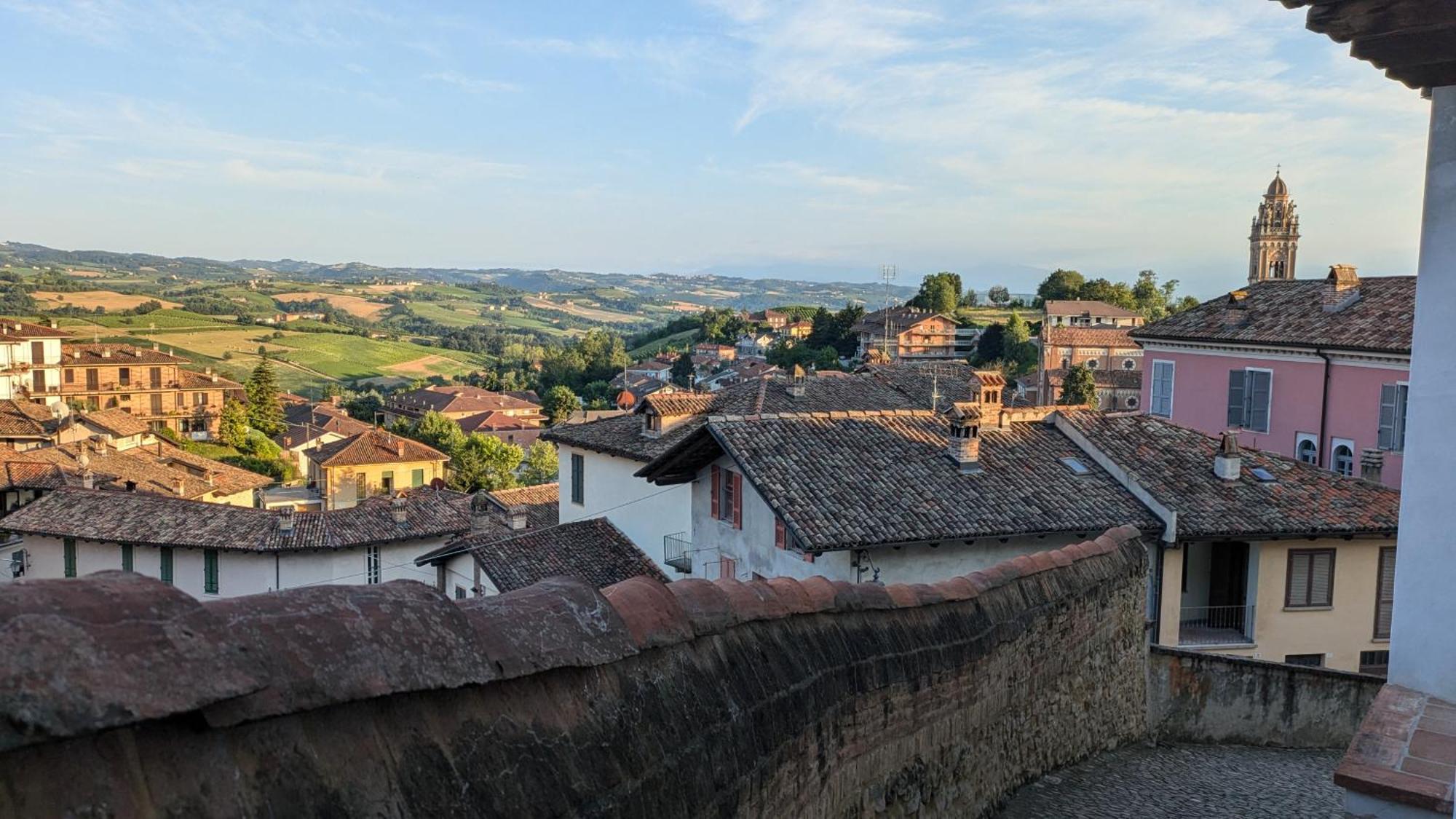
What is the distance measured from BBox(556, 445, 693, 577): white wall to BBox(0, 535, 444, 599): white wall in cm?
493

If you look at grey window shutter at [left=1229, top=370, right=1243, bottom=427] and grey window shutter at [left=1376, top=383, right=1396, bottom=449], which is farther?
grey window shutter at [left=1229, top=370, right=1243, bottom=427]

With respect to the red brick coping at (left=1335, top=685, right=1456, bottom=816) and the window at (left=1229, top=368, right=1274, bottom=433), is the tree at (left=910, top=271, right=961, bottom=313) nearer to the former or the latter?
the window at (left=1229, top=368, right=1274, bottom=433)

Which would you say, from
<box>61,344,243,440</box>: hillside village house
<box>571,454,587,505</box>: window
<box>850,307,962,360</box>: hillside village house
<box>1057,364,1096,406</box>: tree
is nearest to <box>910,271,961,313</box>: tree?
<box>850,307,962,360</box>: hillside village house

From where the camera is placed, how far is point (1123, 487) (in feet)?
54.9

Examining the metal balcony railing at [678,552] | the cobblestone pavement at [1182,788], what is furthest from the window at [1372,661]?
the metal balcony railing at [678,552]

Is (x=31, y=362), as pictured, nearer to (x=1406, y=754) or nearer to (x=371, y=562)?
(x=371, y=562)

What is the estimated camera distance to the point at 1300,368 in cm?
2438

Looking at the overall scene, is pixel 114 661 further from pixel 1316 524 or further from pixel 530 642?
pixel 1316 524

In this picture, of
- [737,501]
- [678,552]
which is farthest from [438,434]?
[737,501]

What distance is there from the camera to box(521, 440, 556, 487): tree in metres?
65.5

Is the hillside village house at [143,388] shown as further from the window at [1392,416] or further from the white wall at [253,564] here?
the window at [1392,416]

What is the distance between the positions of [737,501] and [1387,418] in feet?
47.5

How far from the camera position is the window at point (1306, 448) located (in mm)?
24344

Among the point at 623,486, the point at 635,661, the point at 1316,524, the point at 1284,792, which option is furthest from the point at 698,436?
the point at 635,661
